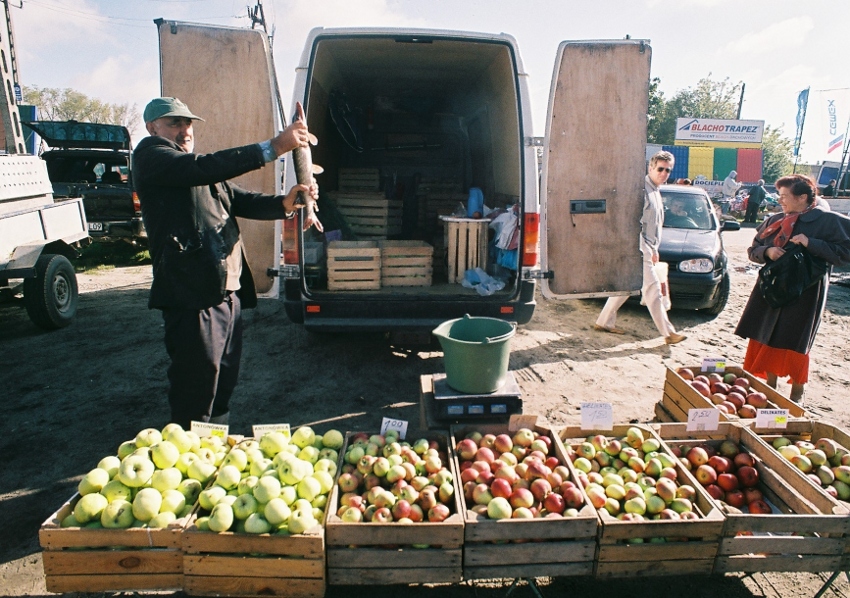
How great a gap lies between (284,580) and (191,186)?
2.02m

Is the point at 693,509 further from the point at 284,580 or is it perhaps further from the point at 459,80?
the point at 459,80

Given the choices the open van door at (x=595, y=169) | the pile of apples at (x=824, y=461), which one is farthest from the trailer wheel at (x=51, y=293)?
the pile of apples at (x=824, y=461)

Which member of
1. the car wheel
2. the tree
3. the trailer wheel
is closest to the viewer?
Result: the trailer wheel

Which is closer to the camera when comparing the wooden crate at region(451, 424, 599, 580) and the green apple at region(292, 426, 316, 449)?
the wooden crate at region(451, 424, 599, 580)

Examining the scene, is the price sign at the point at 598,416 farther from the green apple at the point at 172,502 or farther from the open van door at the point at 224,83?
the open van door at the point at 224,83

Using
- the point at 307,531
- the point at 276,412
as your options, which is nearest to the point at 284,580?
the point at 307,531

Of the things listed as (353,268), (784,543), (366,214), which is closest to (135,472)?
(353,268)

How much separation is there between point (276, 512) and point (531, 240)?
3.07 m

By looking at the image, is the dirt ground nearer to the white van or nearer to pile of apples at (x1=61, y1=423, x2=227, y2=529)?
pile of apples at (x1=61, y1=423, x2=227, y2=529)

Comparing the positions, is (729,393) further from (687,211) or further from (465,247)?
(687,211)

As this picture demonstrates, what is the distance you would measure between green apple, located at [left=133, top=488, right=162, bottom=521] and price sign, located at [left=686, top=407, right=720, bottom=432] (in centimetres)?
281

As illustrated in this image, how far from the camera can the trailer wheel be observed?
642 cm

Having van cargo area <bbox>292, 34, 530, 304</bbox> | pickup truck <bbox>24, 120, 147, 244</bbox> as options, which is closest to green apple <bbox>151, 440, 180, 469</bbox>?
van cargo area <bbox>292, 34, 530, 304</bbox>

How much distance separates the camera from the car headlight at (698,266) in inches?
287
